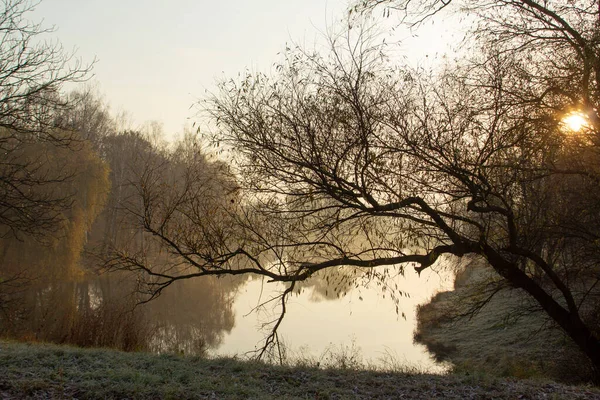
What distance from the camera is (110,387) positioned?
4.99 meters

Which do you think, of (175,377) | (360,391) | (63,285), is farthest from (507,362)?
(63,285)

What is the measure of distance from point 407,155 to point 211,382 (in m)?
3.99

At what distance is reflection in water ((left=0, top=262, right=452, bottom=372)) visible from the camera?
38.2ft

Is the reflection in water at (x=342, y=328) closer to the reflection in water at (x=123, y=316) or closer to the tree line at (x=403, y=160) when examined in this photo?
the reflection in water at (x=123, y=316)

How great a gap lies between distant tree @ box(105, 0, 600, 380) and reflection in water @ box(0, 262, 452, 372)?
1177 millimetres

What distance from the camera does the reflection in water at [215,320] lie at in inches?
459

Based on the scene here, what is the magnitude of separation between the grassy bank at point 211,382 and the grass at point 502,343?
2087mm

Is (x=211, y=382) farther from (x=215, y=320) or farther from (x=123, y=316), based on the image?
(x=215, y=320)

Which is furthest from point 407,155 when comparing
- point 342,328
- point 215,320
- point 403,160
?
point 215,320

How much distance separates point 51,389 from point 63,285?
799 inches

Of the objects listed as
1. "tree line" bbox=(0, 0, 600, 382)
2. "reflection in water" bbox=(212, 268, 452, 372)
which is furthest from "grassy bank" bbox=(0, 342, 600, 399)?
"reflection in water" bbox=(212, 268, 452, 372)

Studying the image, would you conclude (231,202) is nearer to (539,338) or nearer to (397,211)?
(397,211)

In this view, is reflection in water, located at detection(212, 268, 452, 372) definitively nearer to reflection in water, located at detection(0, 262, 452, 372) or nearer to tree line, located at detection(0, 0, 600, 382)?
reflection in water, located at detection(0, 262, 452, 372)

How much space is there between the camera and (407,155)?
23.8ft
